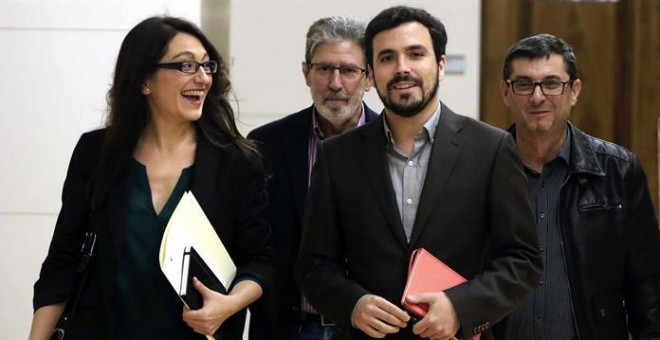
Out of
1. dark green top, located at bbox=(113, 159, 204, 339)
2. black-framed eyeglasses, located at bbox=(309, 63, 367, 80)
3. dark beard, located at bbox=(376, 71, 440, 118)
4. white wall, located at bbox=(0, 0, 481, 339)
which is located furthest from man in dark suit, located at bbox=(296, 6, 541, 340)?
white wall, located at bbox=(0, 0, 481, 339)

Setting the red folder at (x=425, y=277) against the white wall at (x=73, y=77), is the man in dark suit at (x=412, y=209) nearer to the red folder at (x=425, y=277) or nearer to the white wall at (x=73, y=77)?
the red folder at (x=425, y=277)

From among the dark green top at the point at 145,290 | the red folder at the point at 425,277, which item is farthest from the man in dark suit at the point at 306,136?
the red folder at the point at 425,277

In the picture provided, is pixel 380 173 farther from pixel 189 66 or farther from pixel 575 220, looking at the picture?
pixel 575 220

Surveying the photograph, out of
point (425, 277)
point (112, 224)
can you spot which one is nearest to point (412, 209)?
point (425, 277)

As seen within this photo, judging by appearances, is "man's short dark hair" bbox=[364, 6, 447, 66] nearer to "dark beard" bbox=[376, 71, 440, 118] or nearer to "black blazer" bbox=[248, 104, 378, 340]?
"dark beard" bbox=[376, 71, 440, 118]

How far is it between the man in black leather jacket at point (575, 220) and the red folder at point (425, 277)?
727 millimetres

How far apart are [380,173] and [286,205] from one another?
0.79 metres

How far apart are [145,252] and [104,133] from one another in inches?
17.8

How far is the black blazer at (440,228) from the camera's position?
3.12 metres

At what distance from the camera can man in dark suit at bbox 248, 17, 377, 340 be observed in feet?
12.8

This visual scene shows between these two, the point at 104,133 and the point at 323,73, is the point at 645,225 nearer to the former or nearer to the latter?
the point at 323,73

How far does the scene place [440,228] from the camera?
10.3ft

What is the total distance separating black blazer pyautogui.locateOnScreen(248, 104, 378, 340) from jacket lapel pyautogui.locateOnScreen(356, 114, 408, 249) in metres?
0.65

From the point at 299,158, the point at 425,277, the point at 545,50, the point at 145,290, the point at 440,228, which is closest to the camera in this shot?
the point at 425,277
